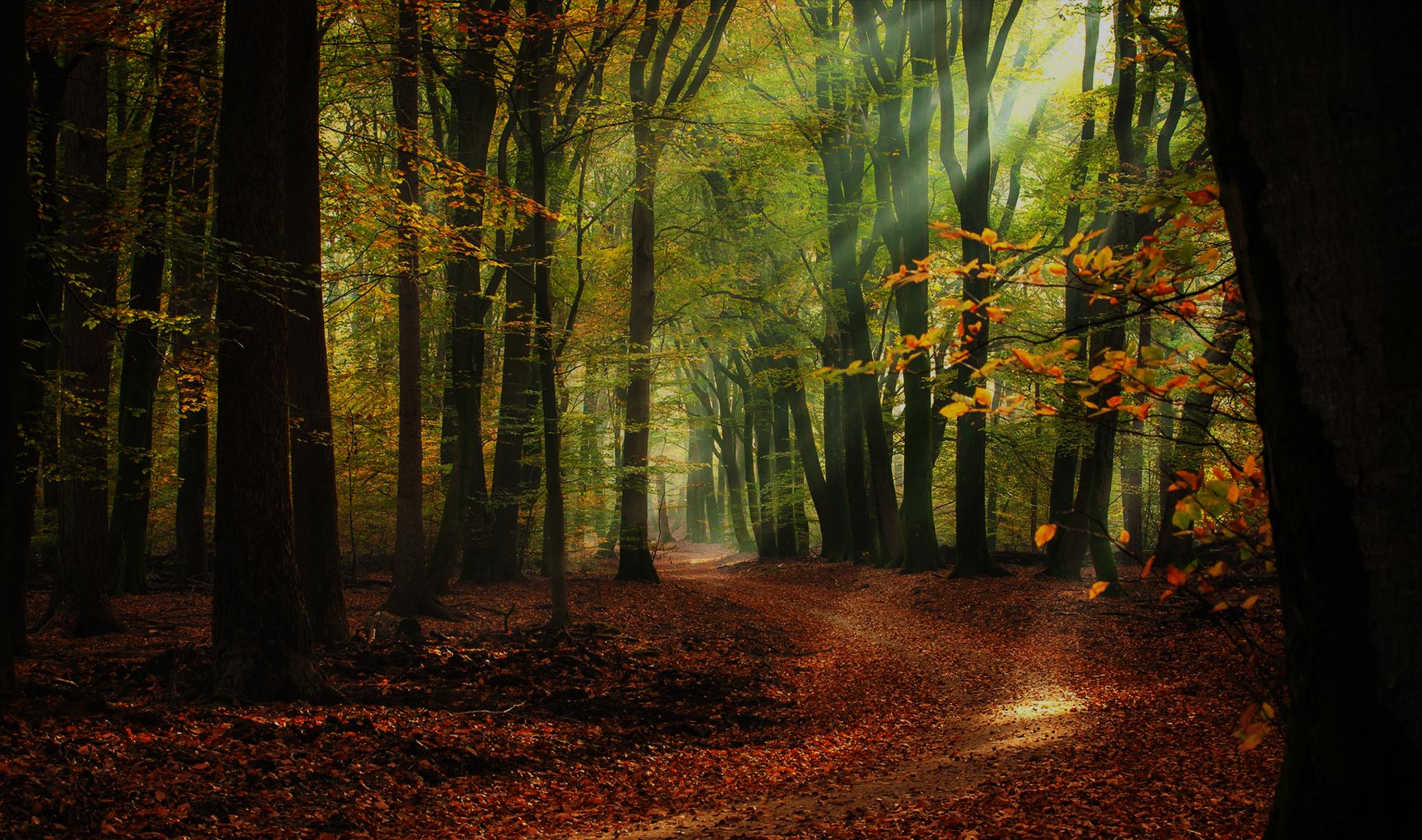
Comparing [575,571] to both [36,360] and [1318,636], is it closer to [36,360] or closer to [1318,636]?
[36,360]

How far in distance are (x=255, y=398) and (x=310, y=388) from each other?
8.12 ft

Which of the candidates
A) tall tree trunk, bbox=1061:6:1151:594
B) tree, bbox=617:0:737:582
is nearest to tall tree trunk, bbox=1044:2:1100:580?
tall tree trunk, bbox=1061:6:1151:594

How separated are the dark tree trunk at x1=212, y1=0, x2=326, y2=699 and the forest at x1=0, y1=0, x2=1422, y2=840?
0.11 ft

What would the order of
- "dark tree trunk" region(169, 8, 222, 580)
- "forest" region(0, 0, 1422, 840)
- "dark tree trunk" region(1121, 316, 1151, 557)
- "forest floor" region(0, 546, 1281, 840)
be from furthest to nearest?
"dark tree trunk" region(1121, 316, 1151, 557)
"dark tree trunk" region(169, 8, 222, 580)
"forest floor" region(0, 546, 1281, 840)
"forest" region(0, 0, 1422, 840)

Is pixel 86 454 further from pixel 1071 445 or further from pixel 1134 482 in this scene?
pixel 1134 482

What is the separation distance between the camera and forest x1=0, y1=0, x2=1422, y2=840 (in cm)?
209

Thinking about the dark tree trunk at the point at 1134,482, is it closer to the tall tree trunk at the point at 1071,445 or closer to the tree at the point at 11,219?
the tall tree trunk at the point at 1071,445

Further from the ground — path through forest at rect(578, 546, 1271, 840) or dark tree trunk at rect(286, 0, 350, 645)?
dark tree trunk at rect(286, 0, 350, 645)

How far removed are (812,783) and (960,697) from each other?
3293 mm

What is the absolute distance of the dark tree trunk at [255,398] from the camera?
670cm

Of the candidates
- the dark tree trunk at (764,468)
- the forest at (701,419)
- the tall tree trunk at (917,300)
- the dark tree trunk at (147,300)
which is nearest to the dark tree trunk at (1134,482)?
the forest at (701,419)

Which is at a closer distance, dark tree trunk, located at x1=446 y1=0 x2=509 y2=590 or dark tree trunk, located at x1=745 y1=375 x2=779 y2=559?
dark tree trunk, located at x1=446 y1=0 x2=509 y2=590

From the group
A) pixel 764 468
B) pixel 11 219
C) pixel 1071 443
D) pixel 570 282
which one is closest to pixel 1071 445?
pixel 1071 443

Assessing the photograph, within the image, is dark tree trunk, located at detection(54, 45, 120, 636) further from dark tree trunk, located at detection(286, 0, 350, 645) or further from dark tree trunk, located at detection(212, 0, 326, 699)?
dark tree trunk, located at detection(212, 0, 326, 699)
